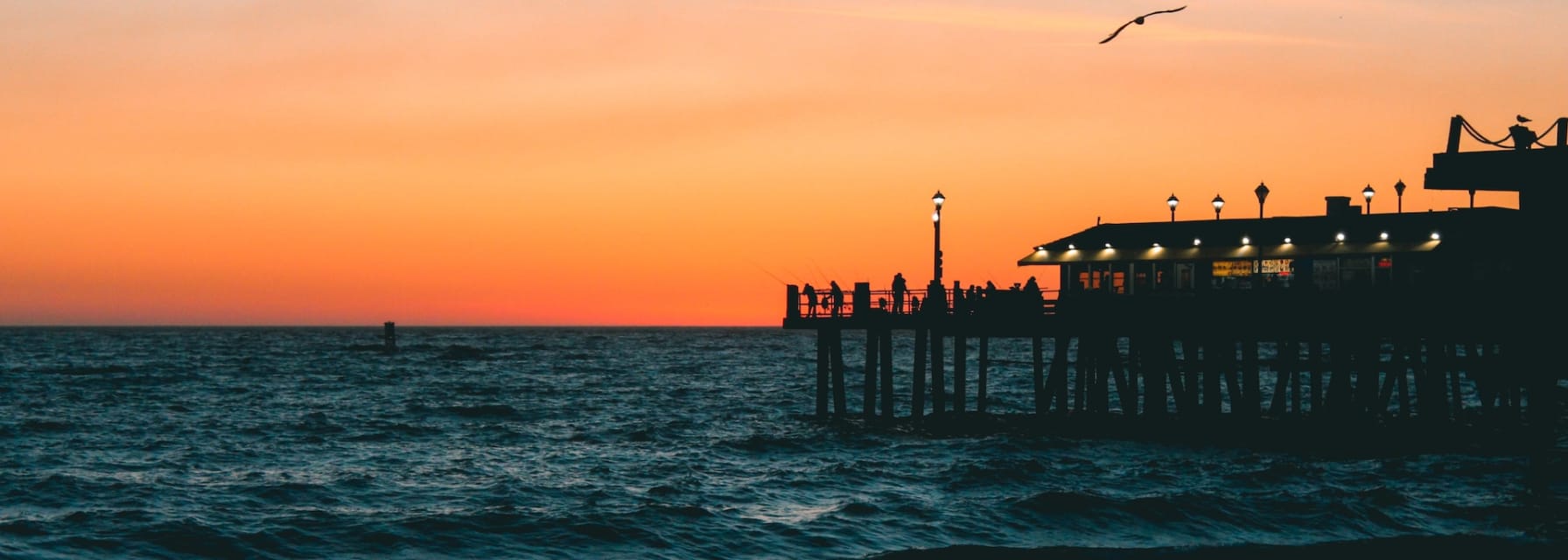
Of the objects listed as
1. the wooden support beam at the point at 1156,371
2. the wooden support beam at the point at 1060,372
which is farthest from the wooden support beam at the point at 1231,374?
the wooden support beam at the point at 1060,372

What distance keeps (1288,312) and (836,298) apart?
13375mm

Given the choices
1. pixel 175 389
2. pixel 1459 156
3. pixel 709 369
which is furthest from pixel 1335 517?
pixel 709 369

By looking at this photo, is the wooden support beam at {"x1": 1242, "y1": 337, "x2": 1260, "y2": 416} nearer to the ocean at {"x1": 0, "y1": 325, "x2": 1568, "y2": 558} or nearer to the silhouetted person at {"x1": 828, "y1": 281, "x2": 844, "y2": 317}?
the ocean at {"x1": 0, "y1": 325, "x2": 1568, "y2": 558}

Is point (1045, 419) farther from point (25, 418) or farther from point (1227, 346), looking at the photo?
point (25, 418)

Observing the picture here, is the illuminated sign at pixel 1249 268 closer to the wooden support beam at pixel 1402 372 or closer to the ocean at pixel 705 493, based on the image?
the wooden support beam at pixel 1402 372

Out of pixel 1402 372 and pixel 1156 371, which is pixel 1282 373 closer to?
pixel 1402 372

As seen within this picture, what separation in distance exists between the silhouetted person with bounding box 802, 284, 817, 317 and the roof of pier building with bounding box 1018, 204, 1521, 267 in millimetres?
8137

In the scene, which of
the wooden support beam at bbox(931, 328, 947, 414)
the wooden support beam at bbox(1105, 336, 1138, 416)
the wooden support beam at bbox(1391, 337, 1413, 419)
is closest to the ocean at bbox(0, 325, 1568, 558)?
the wooden support beam at bbox(931, 328, 947, 414)

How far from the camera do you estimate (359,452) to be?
140ft

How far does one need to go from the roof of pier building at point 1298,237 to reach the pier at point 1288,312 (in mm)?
75

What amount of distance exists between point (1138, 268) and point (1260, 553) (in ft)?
84.3

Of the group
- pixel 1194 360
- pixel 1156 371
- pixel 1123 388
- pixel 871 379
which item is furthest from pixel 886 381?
pixel 1194 360

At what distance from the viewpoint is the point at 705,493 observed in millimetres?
32812

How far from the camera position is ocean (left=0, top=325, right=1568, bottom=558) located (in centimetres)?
2616
